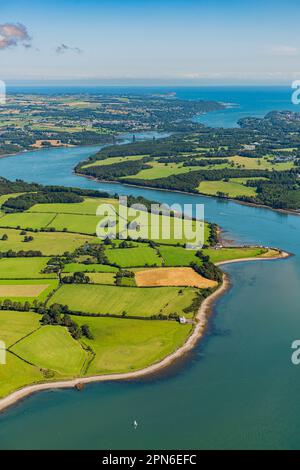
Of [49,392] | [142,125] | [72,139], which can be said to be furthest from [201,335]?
[142,125]

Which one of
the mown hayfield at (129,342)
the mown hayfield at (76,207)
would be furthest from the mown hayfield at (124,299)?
the mown hayfield at (76,207)

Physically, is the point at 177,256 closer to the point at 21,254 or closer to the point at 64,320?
the point at 21,254

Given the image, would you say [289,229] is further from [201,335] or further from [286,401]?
[286,401]

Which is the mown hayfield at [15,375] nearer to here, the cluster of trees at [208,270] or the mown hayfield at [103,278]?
the mown hayfield at [103,278]

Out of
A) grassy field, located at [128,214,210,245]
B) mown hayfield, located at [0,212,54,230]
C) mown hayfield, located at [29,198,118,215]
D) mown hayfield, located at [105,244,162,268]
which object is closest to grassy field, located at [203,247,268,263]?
grassy field, located at [128,214,210,245]

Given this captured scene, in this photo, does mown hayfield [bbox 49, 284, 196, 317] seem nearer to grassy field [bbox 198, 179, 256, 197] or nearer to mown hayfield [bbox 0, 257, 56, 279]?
mown hayfield [bbox 0, 257, 56, 279]
